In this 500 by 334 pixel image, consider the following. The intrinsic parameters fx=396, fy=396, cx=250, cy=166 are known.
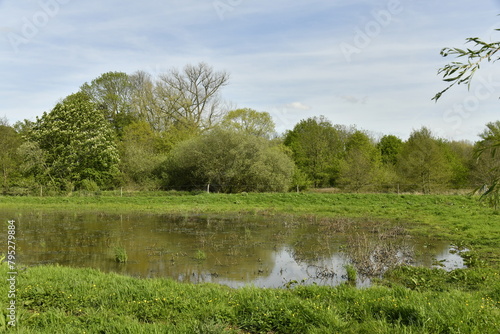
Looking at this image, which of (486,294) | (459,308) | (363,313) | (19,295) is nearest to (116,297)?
(19,295)

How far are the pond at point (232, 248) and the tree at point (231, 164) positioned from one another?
46.9 feet

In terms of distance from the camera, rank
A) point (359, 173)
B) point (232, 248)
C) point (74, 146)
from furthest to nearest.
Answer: point (359, 173) < point (74, 146) < point (232, 248)

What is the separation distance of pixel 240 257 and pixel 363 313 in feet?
20.8

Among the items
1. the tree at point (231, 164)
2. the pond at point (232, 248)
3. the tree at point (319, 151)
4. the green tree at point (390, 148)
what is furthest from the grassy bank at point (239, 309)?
the green tree at point (390, 148)

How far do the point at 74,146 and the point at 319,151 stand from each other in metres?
27.1

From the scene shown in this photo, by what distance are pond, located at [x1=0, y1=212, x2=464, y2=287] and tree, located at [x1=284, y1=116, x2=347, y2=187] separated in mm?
25754

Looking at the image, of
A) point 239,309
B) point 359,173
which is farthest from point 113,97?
point 239,309

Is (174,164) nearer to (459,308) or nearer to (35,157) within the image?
(35,157)

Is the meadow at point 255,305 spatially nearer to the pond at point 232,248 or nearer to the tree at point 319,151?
the pond at point 232,248

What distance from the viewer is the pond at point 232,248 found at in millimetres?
10227

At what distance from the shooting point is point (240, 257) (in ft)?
39.9

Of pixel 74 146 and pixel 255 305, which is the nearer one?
pixel 255 305

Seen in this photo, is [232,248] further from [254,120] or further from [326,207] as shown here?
[254,120]

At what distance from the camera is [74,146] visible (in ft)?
116
